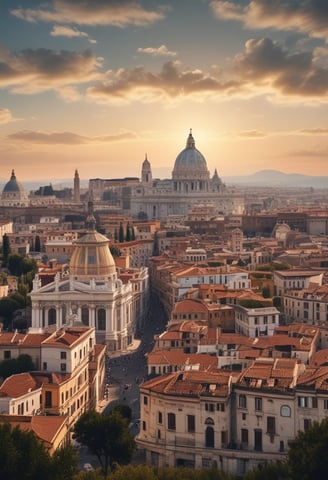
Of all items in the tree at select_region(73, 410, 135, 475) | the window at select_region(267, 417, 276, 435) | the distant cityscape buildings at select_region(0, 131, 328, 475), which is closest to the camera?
the tree at select_region(73, 410, 135, 475)

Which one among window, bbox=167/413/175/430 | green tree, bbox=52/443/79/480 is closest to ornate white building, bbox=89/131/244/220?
window, bbox=167/413/175/430

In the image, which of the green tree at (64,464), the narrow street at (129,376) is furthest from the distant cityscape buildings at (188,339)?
the green tree at (64,464)

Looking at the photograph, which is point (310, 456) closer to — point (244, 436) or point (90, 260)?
point (244, 436)

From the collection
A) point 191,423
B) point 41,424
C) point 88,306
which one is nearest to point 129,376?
point 88,306

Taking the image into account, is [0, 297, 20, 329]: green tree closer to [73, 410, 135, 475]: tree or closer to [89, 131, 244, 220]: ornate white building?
[73, 410, 135, 475]: tree

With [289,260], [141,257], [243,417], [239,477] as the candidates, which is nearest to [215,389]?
[243,417]

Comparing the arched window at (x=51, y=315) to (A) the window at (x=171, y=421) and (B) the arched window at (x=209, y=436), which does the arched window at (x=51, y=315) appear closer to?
(A) the window at (x=171, y=421)
